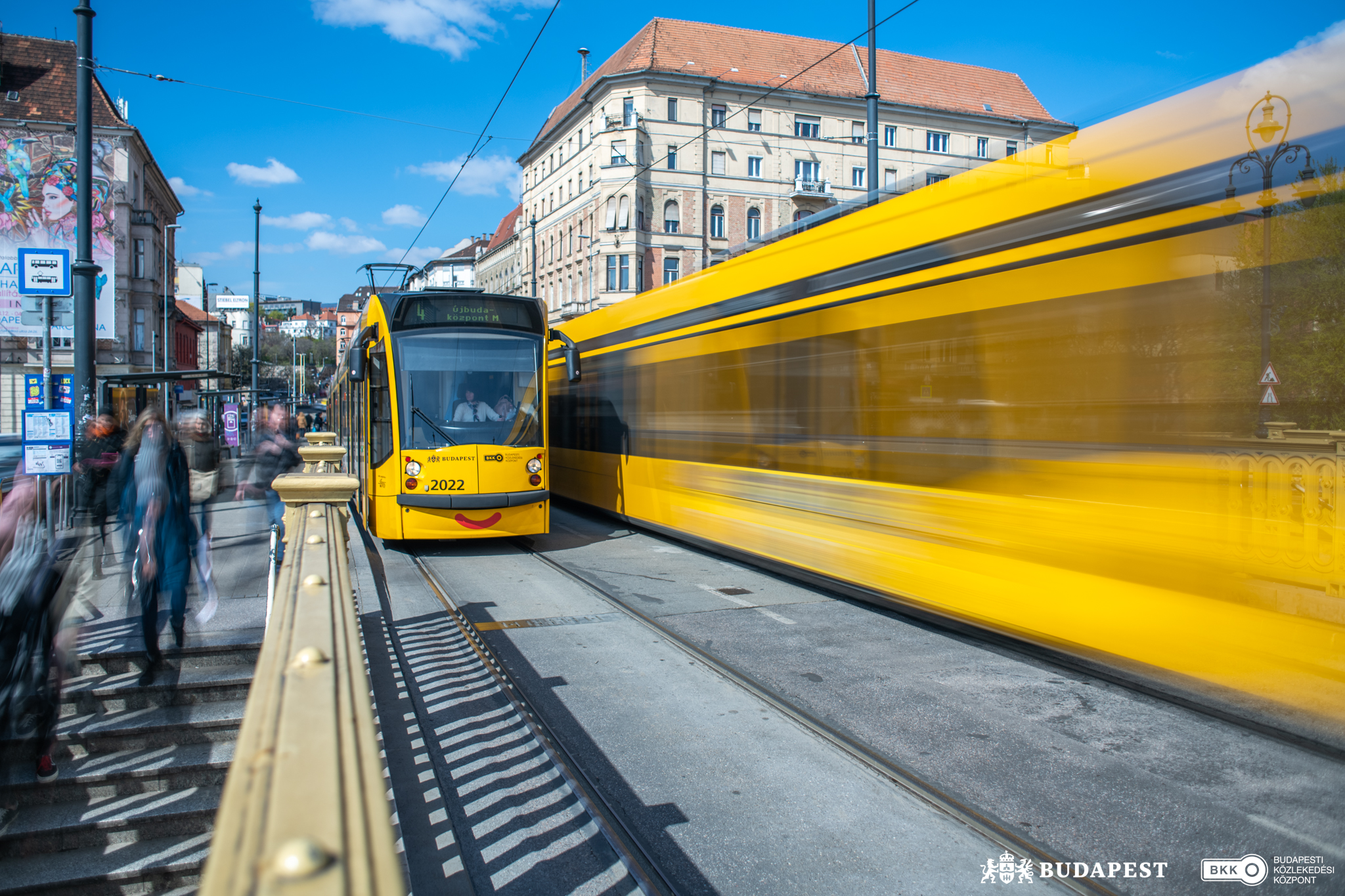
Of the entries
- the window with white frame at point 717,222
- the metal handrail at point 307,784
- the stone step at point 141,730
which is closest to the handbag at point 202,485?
the stone step at point 141,730

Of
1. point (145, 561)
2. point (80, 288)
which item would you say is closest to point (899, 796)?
point (145, 561)

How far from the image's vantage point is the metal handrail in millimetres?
1148

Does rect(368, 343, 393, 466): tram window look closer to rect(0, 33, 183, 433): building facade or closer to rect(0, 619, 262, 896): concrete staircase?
rect(0, 619, 262, 896): concrete staircase

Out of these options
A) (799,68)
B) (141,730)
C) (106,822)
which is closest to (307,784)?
(106,822)

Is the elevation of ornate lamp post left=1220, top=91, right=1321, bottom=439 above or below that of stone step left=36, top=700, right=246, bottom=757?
above

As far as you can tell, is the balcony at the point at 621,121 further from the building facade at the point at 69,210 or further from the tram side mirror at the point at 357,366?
the tram side mirror at the point at 357,366

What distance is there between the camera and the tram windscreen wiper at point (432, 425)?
1078 cm

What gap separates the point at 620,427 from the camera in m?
13.0

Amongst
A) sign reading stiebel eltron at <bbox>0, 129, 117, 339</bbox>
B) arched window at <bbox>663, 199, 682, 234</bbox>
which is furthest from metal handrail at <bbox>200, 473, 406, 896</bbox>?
arched window at <bbox>663, 199, 682, 234</bbox>

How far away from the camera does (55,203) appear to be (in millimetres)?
34875

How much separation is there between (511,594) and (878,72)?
5599 centimetres

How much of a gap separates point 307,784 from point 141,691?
4.64m

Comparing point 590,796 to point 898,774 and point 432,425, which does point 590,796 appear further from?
point 432,425

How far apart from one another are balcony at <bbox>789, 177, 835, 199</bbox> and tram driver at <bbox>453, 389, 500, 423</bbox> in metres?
44.3
